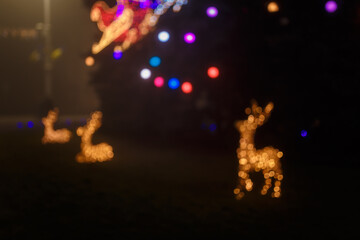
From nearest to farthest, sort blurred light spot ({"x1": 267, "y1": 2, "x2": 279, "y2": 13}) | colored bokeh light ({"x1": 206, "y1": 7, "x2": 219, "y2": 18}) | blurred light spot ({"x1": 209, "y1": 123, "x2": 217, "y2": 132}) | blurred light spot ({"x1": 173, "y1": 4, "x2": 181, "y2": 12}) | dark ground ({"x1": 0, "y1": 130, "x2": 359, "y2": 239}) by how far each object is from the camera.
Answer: dark ground ({"x1": 0, "y1": 130, "x2": 359, "y2": 239}), blurred light spot ({"x1": 267, "y1": 2, "x2": 279, "y2": 13}), colored bokeh light ({"x1": 206, "y1": 7, "x2": 219, "y2": 18}), blurred light spot ({"x1": 173, "y1": 4, "x2": 181, "y2": 12}), blurred light spot ({"x1": 209, "y1": 123, "x2": 217, "y2": 132})

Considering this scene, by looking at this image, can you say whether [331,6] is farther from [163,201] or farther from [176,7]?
[163,201]

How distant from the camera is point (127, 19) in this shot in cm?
1346

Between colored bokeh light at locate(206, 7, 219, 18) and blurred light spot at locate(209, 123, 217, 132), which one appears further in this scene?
blurred light spot at locate(209, 123, 217, 132)

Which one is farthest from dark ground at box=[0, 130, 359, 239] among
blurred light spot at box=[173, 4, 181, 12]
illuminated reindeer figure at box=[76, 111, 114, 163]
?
blurred light spot at box=[173, 4, 181, 12]

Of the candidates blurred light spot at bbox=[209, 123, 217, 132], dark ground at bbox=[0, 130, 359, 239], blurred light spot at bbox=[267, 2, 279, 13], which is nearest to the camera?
dark ground at bbox=[0, 130, 359, 239]

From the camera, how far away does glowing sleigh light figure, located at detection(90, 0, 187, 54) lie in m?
13.5

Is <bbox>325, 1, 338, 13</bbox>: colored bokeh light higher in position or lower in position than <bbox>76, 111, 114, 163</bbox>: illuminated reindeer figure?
higher

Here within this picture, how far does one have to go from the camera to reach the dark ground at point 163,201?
237 inches

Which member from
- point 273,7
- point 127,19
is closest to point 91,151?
point 127,19

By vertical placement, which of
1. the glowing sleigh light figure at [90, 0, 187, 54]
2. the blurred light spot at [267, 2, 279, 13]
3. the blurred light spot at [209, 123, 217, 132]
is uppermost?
the glowing sleigh light figure at [90, 0, 187, 54]

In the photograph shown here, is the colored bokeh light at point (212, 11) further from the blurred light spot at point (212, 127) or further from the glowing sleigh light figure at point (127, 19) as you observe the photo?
the blurred light spot at point (212, 127)

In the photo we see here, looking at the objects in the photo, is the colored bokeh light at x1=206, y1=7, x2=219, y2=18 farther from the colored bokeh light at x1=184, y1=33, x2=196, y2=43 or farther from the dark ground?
the dark ground

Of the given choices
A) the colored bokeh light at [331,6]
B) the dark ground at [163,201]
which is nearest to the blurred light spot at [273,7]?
the colored bokeh light at [331,6]

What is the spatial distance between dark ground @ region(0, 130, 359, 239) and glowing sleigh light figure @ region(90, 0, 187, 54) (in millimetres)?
3150
